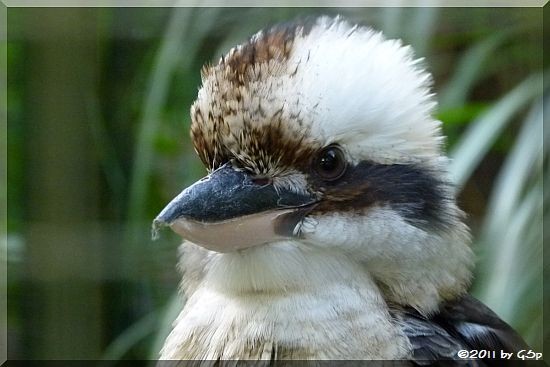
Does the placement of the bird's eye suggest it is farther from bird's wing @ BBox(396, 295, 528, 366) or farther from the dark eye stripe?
bird's wing @ BBox(396, 295, 528, 366)

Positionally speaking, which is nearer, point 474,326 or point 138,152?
point 474,326

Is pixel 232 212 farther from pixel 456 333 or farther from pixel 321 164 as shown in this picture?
pixel 456 333

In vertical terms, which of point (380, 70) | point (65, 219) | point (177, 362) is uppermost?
point (380, 70)

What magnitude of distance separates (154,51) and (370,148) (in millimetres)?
406

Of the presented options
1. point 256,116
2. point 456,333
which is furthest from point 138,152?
point 456,333

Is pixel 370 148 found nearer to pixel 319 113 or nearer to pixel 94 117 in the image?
pixel 319 113

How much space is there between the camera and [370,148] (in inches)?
25.6

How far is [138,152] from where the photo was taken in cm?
96

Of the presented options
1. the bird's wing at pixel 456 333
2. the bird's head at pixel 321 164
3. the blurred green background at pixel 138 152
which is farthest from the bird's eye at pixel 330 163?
the blurred green background at pixel 138 152

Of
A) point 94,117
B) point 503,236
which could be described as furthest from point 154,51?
point 503,236

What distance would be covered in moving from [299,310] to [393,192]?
13cm

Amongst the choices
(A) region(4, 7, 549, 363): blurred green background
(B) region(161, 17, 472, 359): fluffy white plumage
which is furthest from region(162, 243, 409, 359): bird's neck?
(A) region(4, 7, 549, 363): blurred green background

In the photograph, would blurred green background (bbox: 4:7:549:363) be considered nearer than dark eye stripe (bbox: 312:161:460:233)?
No

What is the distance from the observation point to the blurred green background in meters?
0.90
